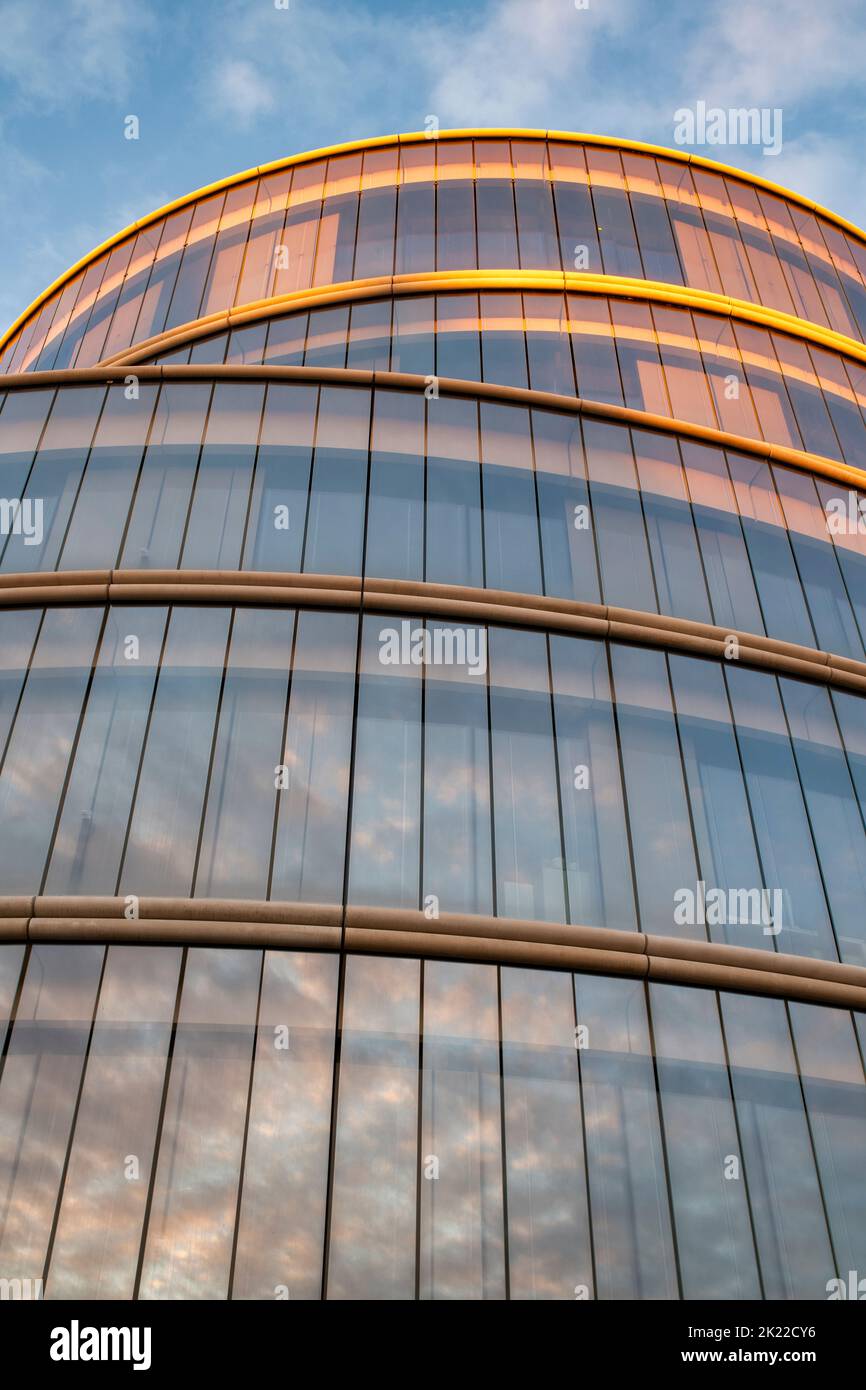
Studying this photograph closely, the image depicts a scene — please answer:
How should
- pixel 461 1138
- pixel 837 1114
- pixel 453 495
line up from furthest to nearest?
pixel 453 495, pixel 837 1114, pixel 461 1138

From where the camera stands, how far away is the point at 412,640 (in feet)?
57.6

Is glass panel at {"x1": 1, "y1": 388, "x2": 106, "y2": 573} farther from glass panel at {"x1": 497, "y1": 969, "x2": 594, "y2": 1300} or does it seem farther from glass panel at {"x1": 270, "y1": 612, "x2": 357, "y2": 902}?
glass panel at {"x1": 497, "y1": 969, "x2": 594, "y2": 1300}

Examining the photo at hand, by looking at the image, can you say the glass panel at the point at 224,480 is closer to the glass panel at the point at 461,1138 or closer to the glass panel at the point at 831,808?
the glass panel at the point at 461,1138

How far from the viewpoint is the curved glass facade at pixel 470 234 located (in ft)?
94.7

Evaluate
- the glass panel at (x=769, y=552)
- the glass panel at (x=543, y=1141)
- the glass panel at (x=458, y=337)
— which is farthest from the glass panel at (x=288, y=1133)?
the glass panel at (x=458, y=337)

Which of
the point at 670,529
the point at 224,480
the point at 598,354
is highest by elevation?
the point at 598,354

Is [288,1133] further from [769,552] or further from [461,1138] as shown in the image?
[769,552]

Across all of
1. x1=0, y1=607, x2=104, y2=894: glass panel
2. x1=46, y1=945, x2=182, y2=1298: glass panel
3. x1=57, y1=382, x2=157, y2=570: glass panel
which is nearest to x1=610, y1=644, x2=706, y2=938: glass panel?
x1=46, y1=945, x2=182, y2=1298: glass panel

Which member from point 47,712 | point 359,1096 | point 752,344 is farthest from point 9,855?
point 752,344

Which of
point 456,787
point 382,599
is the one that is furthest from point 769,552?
point 456,787

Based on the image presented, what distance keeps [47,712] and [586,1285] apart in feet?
33.4

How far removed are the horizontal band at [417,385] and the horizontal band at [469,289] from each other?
665 cm

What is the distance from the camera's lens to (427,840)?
1528 cm

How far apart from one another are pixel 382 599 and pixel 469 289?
41.8 feet
